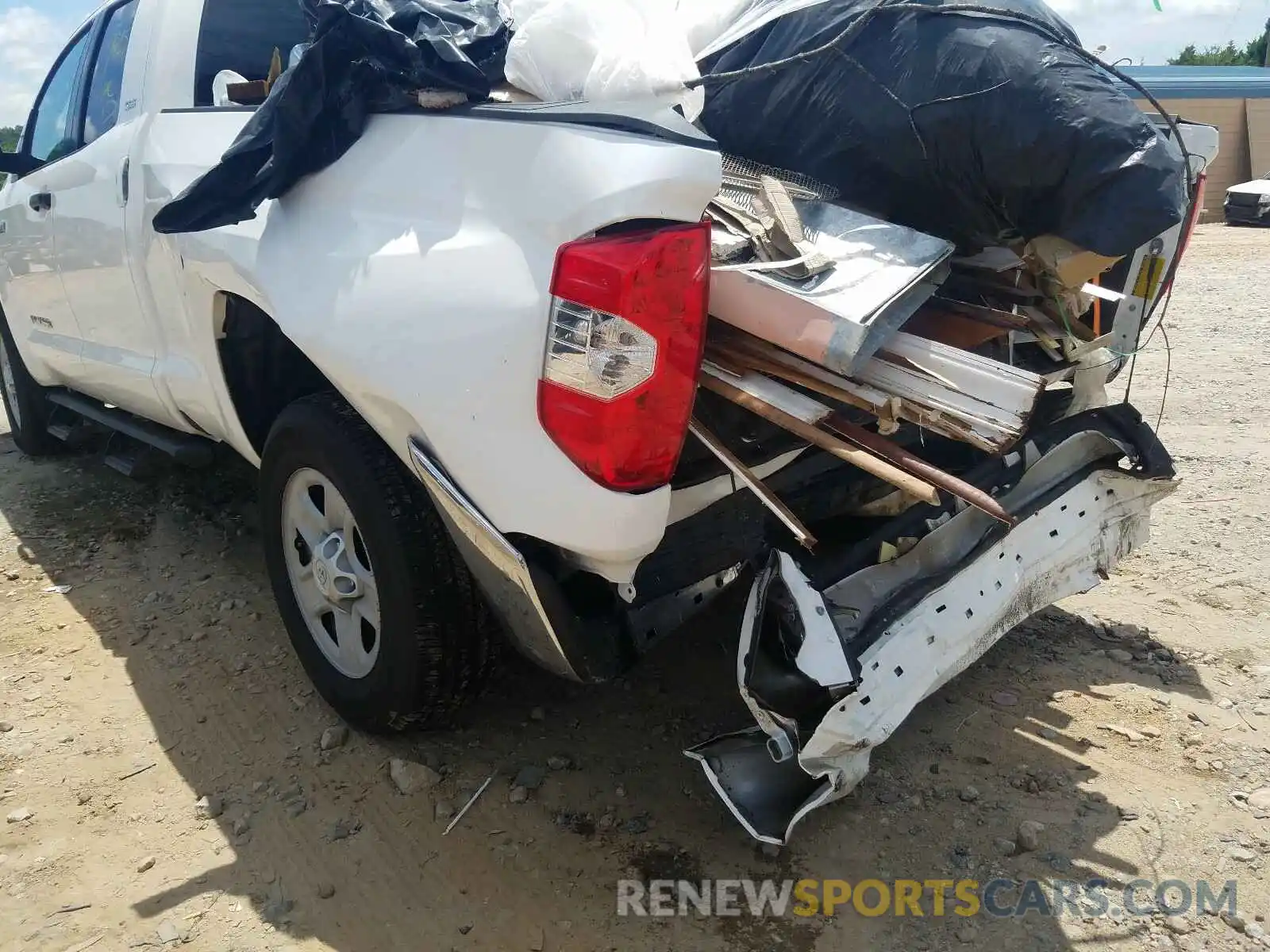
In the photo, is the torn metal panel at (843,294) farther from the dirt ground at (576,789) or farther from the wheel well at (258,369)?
the wheel well at (258,369)

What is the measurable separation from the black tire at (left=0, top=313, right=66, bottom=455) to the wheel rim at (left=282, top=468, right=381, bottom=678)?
122 inches

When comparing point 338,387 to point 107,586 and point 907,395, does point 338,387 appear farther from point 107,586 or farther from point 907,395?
point 107,586

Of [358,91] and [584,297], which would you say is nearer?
[584,297]

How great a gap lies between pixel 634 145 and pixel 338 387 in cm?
90

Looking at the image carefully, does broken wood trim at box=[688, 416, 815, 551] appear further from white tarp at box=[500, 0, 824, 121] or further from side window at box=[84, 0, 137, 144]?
side window at box=[84, 0, 137, 144]

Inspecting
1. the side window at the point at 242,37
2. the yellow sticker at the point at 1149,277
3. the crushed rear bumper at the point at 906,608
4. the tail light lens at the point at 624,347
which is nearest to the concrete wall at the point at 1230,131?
the yellow sticker at the point at 1149,277

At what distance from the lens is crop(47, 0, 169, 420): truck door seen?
3426 millimetres

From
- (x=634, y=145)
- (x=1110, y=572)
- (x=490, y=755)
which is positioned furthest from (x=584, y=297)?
(x=1110, y=572)

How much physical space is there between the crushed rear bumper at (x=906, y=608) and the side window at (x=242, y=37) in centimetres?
258

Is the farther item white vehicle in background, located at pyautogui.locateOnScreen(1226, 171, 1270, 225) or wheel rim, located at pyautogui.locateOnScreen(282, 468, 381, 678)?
white vehicle in background, located at pyautogui.locateOnScreen(1226, 171, 1270, 225)

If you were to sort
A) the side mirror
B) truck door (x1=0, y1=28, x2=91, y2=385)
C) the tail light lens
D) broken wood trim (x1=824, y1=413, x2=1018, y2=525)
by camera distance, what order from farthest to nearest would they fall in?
1. the side mirror
2. truck door (x1=0, y1=28, x2=91, y2=385)
3. broken wood trim (x1=824, y1=413, x2=1018, y2=525)
4. the tail light lens

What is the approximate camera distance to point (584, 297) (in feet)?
6.07

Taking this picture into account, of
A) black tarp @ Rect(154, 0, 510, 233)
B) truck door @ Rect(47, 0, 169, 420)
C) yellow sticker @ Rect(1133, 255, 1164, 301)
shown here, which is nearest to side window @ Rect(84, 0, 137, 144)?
truck door @ Rect(47, 0, 169, 420)

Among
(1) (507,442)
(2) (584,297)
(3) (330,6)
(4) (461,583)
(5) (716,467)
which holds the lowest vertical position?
(4) (461,583)
